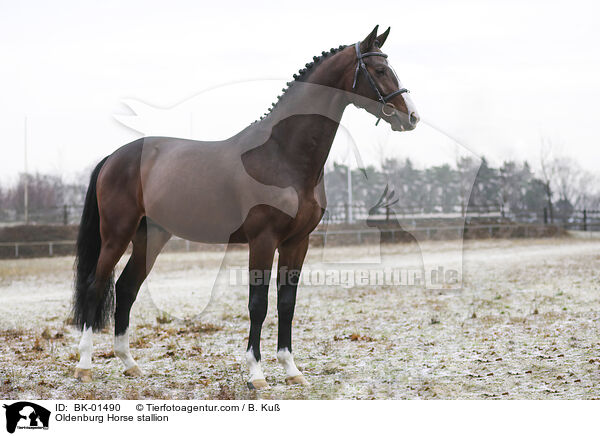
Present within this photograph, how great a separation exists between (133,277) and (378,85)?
2.85 metres

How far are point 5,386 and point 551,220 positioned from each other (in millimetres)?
32870

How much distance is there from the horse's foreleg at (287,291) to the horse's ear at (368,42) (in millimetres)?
1605

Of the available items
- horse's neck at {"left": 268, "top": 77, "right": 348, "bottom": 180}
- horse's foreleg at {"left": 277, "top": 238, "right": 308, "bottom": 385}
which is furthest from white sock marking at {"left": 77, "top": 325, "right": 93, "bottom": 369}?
horse's neck at {"left": 268, "top": 77, "right": 348, "bottom": 180}

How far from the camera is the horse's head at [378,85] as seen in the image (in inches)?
162

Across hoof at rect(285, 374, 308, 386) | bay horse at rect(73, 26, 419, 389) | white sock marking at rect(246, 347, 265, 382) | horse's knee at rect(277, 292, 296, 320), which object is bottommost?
hoof at rect(285, 374, 308, 386)

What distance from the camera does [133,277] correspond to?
5043mm

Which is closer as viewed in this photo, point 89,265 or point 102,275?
point 102,275

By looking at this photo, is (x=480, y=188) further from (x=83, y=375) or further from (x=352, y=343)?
(x=83, y=375)

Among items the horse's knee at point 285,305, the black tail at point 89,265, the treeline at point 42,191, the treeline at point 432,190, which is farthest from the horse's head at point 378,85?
the treeline at point 42,191

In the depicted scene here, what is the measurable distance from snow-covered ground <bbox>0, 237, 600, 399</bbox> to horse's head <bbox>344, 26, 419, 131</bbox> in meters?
2.11

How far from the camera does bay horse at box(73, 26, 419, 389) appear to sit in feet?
13.6
